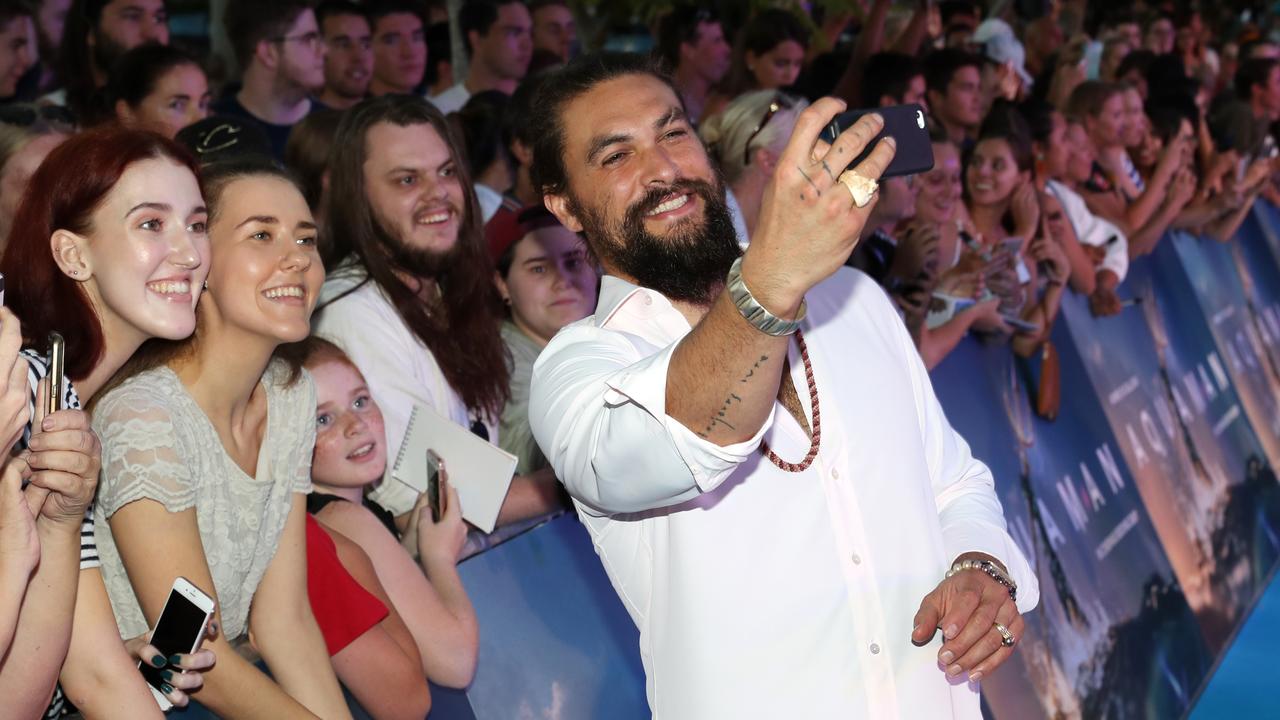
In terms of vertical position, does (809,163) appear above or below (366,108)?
above

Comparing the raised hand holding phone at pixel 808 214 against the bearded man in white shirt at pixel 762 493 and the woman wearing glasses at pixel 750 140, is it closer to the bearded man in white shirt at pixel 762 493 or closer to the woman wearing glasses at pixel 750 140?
the bearded man in white shirt at pixel 762 493

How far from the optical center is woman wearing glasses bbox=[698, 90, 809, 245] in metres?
4.63

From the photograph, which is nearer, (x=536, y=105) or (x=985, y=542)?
(x=985, y=542)

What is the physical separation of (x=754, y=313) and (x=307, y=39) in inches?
173

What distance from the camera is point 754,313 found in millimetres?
1771

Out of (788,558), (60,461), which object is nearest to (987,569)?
(788,558)

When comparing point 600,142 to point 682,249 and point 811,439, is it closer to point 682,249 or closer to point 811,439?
point 682,249

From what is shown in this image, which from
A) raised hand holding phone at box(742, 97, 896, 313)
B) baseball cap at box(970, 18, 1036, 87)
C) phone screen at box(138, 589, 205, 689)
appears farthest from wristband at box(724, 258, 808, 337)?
baseball cap at box(970, 18, 1036, 87)

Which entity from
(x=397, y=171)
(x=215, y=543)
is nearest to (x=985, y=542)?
(x=215, y=543)

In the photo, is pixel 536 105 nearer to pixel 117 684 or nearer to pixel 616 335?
pixel 616 335

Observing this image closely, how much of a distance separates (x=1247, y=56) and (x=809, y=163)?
1285 cm

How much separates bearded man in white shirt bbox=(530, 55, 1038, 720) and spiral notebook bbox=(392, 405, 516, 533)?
77 centimetres

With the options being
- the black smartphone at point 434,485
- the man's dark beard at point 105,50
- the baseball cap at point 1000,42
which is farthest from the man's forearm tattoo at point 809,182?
the baseball cap at point 1000,42

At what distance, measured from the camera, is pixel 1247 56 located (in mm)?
13164
